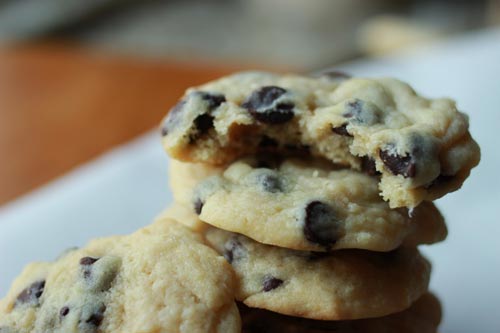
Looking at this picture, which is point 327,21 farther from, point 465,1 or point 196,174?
point 196,174

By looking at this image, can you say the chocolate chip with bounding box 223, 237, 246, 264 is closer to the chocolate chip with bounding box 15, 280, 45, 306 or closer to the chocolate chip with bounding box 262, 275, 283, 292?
the chocolate chip with bounding box 262, 275, 283, 292

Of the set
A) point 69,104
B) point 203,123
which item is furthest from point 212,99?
point 69,104

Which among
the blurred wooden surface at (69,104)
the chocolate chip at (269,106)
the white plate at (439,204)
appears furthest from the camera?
the blurred wooden surface at (69,104)

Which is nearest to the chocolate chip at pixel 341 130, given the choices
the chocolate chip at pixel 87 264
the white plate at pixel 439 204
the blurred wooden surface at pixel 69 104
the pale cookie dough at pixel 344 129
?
the pale cookie dough at pixel 344 129

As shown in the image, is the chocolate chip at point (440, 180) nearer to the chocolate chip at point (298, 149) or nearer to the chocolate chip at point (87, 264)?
the chocolate chip at point (298, 149)

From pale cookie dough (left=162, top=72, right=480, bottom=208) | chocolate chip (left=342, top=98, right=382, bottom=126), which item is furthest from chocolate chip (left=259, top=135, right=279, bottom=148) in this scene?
chocolate chip (left=342, top=98, right=382, bottom=126)

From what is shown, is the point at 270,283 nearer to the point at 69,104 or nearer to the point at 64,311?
the point at 64,311
